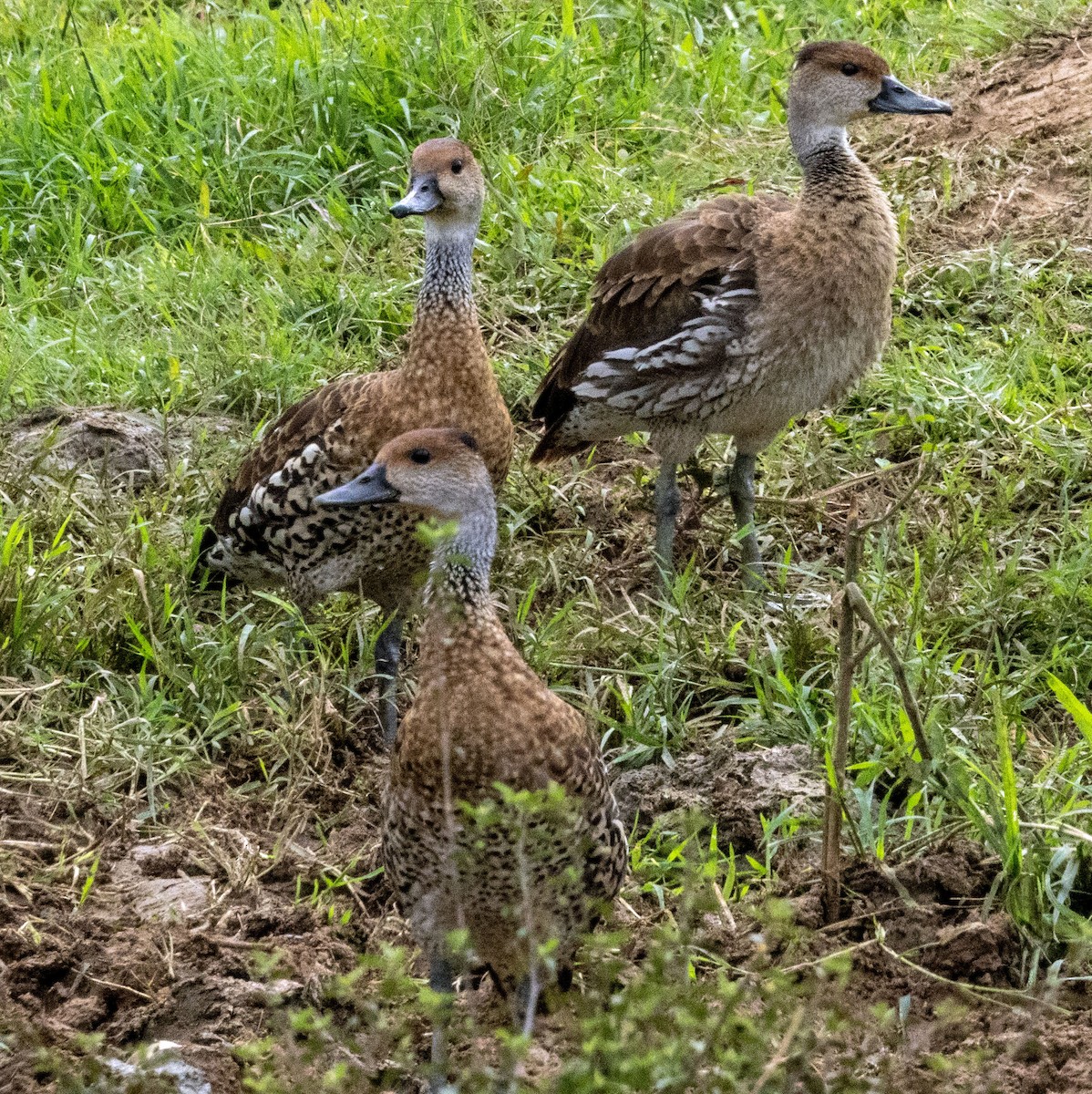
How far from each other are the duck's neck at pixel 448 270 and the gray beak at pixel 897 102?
4.76 feet

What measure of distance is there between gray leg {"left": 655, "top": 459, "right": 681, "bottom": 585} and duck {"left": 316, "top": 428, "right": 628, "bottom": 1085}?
1.84 m

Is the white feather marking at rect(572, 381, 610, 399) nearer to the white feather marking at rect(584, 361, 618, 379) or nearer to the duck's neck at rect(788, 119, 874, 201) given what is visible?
the white feather marking at rect(584, 361, 618, 379)

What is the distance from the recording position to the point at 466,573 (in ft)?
12.2

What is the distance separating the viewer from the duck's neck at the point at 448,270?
517cm

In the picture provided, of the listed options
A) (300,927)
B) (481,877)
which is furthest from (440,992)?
(300,927)

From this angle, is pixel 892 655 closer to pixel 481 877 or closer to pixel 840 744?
pixel 840 744

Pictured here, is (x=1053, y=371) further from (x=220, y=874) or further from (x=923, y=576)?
(x=220, y=874)

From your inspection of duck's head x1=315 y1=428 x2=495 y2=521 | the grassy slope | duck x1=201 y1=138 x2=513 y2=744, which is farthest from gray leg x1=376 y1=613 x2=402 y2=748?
duck's head x1=315 y1=428 x2=495 y2=521

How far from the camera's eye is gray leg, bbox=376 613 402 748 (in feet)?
16.4

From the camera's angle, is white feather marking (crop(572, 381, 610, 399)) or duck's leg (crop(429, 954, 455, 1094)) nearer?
duck's leg (crop(429, 954, 455, 1094))

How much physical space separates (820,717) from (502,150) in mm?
3469

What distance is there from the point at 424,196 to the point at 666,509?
1257mm

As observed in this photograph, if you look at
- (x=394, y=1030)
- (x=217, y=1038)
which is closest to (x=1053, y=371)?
(x=217, y=1038)

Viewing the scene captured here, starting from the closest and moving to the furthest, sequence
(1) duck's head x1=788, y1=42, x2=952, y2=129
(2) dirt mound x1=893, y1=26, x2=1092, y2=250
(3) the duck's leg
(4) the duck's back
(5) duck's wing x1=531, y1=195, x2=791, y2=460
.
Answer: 1. (3) the duck's leg
2. (4) the duck's back
3. (5) duck's wing x1=531, y1=195, x2=791, y2=460
4. (1) duck's head x1=788, y1=42, x2=952, y2=129
5. (2) dirt mound x1=893, y1=26, x2=1092, y2=250
